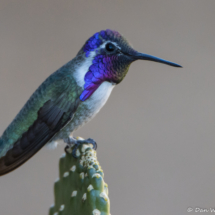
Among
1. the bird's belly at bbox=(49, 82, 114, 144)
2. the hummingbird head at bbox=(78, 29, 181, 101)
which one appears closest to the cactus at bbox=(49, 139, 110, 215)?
the bird's belly at bbox=(49, 82, 114, 144)

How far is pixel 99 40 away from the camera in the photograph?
763 millimetres

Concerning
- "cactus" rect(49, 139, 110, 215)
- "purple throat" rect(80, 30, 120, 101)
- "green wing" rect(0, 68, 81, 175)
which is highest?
"purple throat" rect(80, 30, 120, 101)

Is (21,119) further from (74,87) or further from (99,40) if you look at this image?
(99,40)

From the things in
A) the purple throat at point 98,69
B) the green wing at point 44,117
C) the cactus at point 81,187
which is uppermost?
the purple throat at point 98,69

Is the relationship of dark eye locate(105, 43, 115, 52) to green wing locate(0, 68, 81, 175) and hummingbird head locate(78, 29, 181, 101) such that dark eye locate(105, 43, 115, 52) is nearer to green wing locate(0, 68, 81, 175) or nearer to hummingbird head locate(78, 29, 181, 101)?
hummingbird head locate(78, 29, 181, 101)

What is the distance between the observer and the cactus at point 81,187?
21.5 inches

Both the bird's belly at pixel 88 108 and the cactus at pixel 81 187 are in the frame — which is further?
the bird's belly at pixel 88 108

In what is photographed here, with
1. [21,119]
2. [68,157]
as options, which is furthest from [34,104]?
[68,157]

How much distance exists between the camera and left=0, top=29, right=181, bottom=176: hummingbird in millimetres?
744

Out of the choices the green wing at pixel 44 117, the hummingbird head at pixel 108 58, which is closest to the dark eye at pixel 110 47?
the hummingbird head at pixel 108 58

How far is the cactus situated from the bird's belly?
0.05m

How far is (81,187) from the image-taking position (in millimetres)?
647

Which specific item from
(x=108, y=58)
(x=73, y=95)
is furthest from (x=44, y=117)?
(x=108, y=58)

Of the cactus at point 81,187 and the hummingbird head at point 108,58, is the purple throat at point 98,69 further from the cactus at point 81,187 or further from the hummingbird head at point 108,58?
the cactus at point 81,187
